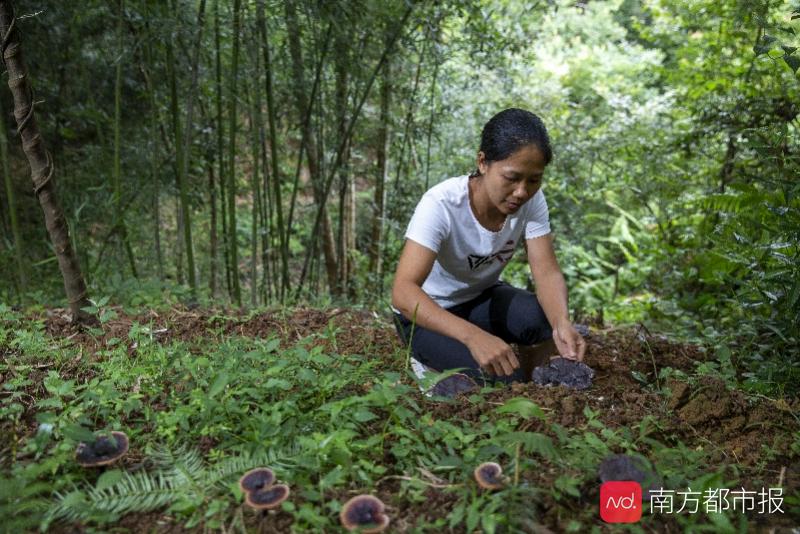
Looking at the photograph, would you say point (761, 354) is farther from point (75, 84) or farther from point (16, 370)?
point (75, 84)

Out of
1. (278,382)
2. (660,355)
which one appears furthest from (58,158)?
(660,355)

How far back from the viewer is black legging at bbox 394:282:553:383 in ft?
7.63

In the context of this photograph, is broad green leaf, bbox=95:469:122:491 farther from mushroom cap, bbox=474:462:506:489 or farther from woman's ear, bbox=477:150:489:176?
woman's ear, bbox=477:150:489:176

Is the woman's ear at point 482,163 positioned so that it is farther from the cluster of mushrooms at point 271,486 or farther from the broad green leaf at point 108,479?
the broad green leaf at point 108,479

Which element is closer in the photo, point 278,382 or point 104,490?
point 104,490

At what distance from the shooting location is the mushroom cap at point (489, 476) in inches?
50.8

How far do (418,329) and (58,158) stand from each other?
12.7ft

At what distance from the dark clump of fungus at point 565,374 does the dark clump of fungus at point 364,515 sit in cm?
116

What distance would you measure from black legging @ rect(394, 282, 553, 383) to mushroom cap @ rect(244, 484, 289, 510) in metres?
1.06

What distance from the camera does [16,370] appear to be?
6.26ft

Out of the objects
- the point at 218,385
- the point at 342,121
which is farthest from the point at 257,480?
the point at 342,121

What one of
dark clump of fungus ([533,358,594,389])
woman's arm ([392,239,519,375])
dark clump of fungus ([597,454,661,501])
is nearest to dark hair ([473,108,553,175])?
woman's arm ([392,239,519,375])

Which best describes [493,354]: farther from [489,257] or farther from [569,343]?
[489,257]

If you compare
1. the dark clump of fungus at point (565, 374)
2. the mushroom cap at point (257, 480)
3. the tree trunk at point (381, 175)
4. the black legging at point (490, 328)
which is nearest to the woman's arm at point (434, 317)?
the black legging at point (490, 328)
